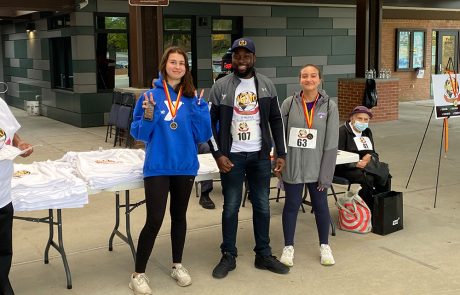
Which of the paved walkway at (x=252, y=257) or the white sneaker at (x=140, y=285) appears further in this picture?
the paved walkway at (x=252, y=257)

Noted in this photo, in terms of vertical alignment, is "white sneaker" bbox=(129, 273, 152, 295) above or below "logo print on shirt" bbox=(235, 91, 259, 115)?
below

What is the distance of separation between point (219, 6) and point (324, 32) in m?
3.51

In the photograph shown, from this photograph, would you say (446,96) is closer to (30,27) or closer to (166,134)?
(166,134)

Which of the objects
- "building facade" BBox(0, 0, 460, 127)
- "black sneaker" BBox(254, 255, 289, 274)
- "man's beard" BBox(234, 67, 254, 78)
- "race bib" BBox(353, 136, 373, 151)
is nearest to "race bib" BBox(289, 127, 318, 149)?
"man's beard" BBox(234, 67, 254, 78)

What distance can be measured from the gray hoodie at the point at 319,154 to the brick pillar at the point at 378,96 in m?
8.61

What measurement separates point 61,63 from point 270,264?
37.2 ft

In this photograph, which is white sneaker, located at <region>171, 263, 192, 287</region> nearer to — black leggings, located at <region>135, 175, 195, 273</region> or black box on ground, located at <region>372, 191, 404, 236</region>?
black leggings, located at <region>135, 175, 195, 273</region>

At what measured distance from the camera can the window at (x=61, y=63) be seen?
1384cm

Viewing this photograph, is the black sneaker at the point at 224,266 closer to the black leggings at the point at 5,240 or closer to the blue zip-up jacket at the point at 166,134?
the blue zip-up jacket at the point at 166,134

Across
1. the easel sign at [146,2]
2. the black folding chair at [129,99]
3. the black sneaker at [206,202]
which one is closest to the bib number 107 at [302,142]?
the black sneaker at [206,202]

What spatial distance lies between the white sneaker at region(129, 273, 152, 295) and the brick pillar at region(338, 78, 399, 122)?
9703 millimetres

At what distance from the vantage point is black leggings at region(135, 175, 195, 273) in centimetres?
396

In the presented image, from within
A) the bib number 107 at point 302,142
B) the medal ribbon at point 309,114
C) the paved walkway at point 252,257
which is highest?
the medal ribbon at point 309,114

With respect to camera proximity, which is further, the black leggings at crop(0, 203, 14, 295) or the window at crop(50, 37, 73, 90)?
the window at crop(50, 37, 73, 90)
